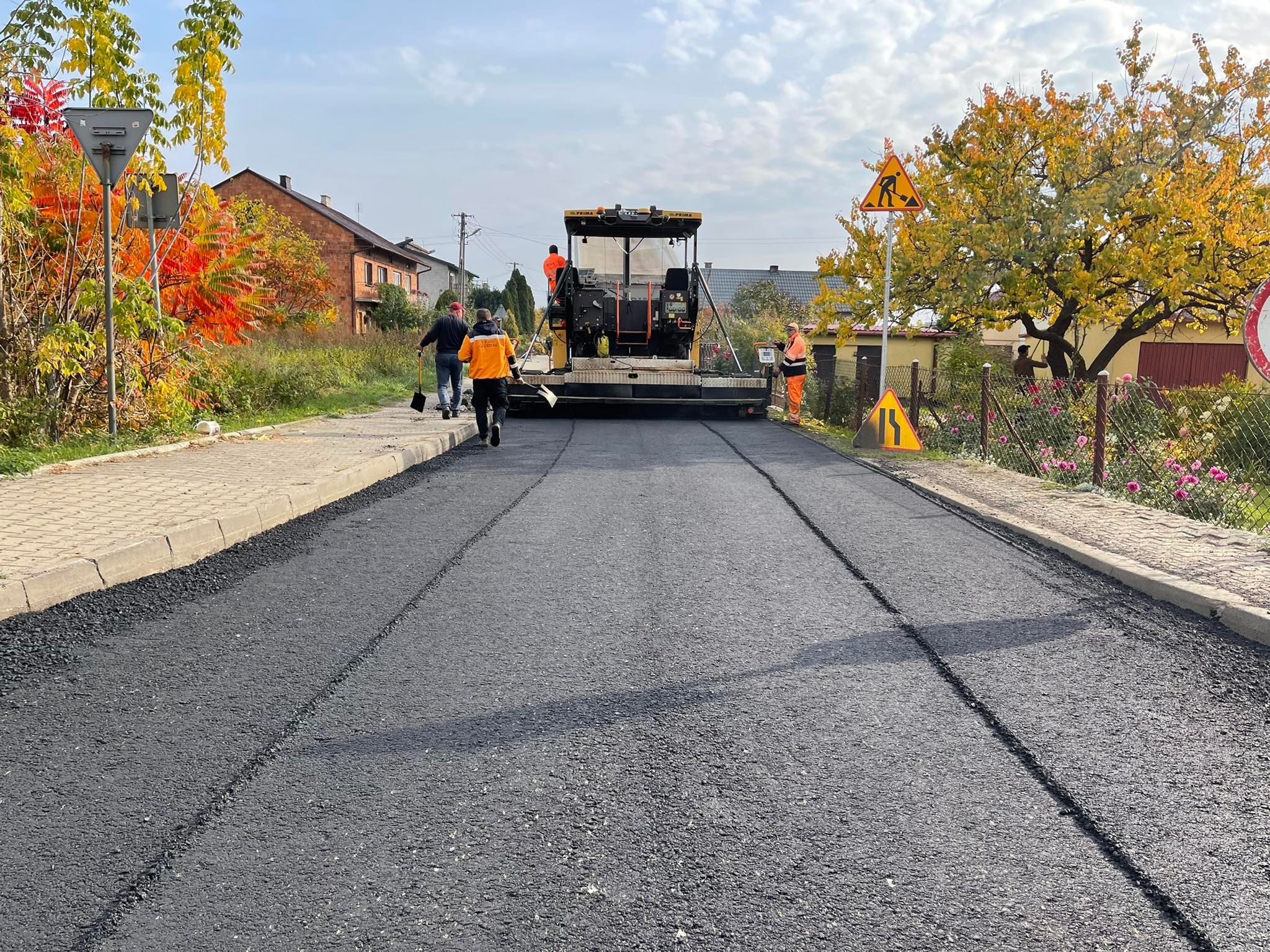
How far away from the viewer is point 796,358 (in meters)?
18.4

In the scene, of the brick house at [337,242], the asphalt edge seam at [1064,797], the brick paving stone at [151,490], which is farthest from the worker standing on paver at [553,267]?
the brick house at [337,242]

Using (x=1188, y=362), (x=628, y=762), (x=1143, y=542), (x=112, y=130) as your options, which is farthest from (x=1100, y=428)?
(x=1188, y=362)

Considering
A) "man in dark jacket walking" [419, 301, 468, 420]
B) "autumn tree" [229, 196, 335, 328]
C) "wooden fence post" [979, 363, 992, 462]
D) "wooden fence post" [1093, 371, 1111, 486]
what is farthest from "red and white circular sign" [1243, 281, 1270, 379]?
"autumn tree" [229, 196, 335, 328]

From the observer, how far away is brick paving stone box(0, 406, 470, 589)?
5723mm

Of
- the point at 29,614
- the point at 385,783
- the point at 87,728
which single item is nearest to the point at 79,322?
the point at 29,614

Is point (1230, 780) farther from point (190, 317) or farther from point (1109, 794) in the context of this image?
point (190, 317)

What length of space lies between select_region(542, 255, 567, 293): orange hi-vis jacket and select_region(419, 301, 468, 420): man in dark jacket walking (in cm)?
267

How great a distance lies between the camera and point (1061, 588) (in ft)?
18.6

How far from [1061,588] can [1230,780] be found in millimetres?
2573

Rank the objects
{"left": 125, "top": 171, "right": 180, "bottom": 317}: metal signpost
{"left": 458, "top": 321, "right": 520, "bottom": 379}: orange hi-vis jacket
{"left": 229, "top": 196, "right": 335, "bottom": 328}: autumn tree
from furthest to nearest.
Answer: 1. {"left": 229, "top": 196, "right": 335, "bottom": 328}: autumn tree
2. {"left": 458, "top": 321, "right": 520, "bottom": 379}: orange hi-vis jacket
3. {"left": 125, "top": 171, "right": 180, "bottom": 317}: metal signpost

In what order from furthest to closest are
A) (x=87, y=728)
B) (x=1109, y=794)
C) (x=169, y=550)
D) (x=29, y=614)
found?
(x=169, y=550)
(x=29, y=614)
(x=87, y=728)
(x=1109, y=794)

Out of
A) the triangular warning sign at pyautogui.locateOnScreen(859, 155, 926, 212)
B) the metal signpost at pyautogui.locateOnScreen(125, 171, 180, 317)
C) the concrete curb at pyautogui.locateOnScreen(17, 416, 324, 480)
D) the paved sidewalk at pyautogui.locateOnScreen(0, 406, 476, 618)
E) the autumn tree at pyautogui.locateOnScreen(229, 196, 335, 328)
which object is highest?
the autumn tree at pyautogui.locateOnScreen(229, 196, 335, 328)

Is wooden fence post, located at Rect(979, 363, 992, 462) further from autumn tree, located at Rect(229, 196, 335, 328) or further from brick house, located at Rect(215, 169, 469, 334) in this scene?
brick house, located at Rect(215, 169, 469, 334)

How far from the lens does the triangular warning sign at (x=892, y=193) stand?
11.3 metres
